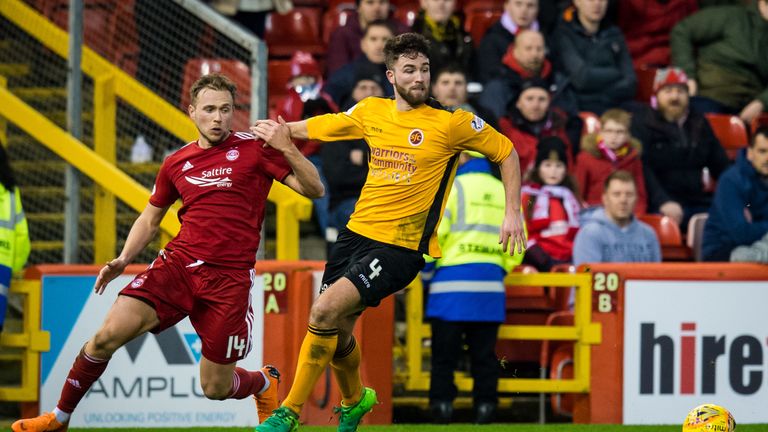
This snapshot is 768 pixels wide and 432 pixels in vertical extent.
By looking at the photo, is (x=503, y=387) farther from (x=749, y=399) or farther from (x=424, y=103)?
(x=424, y=103)

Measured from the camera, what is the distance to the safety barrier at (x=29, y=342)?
9.58 meters

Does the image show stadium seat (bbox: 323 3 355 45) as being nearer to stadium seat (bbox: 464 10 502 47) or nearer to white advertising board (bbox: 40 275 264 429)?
stadium seat (bbox: 464 10 502 47)

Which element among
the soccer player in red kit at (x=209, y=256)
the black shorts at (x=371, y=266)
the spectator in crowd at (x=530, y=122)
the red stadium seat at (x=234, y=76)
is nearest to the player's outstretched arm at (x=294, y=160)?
the soccer player in red kit at (x=209, y=256)

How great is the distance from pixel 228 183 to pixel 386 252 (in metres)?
0.91

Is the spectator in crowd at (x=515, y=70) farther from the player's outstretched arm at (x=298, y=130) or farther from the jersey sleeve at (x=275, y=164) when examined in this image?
the jersey sleeve at (x=275, y=164)

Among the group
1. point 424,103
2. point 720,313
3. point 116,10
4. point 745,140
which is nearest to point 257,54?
point 116,10

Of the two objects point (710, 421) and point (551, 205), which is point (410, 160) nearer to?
point (710, 421)

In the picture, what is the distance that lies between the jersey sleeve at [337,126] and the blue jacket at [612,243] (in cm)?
300

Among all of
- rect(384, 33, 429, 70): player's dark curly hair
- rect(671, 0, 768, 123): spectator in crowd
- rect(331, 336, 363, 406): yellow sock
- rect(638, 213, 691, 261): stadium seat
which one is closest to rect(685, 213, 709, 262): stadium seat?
rect(638, 213, 691, 261): stadium seat

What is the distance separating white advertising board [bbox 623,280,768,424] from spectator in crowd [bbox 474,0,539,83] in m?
3.26

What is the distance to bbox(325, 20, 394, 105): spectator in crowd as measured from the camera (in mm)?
11922

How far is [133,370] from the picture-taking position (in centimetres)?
967

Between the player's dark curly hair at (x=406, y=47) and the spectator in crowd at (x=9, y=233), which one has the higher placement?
the player's dark curly hair at (x=406, y=47)

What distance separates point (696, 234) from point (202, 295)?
5.06m
